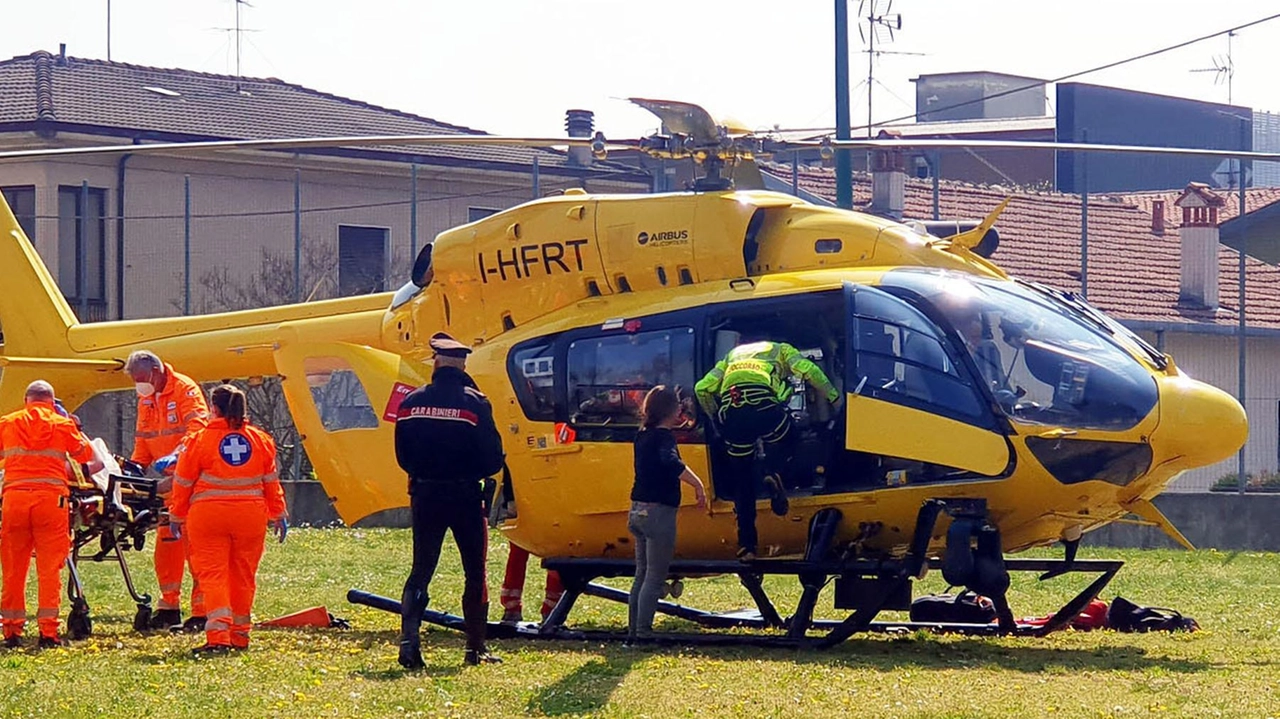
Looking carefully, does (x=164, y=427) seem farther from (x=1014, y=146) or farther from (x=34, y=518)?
(x=1014, y=146)

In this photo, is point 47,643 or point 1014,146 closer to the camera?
point 1014,146

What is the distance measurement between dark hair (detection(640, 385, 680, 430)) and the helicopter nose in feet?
10.2

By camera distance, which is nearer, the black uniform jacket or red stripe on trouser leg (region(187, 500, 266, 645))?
the black uniform jacket

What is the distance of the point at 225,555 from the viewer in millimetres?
11922

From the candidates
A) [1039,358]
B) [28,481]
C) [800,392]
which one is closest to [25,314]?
[28,481]

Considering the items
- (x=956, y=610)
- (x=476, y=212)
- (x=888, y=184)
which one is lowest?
(x=956, y=610)

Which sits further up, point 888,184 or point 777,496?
point 888,184

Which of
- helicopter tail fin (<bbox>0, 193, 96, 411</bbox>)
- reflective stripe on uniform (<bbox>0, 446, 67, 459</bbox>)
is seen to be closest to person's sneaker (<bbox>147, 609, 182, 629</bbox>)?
reflective stripe on uniform (<bbox>0, 446, 67, 459</bbox>)

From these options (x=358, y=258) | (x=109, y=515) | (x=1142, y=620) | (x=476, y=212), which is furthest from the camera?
(x=476, y=212)

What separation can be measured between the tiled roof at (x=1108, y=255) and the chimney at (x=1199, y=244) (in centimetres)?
24

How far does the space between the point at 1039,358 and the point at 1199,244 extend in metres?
20.3

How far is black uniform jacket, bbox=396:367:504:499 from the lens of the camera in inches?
439

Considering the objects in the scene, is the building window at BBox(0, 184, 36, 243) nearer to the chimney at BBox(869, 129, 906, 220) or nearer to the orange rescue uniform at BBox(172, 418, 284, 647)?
the chimney at BBox(869, 129, 906, 220)

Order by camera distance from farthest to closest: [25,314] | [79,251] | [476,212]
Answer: [476,212]
[79,251]
[25,314]
